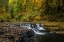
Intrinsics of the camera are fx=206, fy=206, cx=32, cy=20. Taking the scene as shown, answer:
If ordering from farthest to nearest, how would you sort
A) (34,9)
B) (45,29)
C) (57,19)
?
(34,9) < (57,19) < (45,29)

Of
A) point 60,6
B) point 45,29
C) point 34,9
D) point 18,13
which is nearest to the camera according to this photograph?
point 45,29

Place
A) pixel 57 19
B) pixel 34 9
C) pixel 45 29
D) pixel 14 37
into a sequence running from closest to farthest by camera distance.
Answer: pixel 14 37 < pixel 45 29 < pixel 57 19 < pixel 34 9

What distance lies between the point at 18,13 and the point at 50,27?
25.1m

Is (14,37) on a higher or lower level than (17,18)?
higher

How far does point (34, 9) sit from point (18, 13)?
20.8 ft

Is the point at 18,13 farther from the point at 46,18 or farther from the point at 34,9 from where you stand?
the point at 46,18

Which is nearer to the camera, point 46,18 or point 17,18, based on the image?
point 46,18

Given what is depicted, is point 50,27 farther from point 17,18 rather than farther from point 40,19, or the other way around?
point 17,18

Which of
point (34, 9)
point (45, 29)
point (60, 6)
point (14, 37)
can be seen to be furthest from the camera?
point (34, 9)

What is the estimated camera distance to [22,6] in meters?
54.3

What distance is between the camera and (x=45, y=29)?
2773 cm

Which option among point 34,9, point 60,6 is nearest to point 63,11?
point 60,6

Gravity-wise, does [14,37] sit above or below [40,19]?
above

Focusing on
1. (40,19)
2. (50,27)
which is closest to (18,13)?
(40,19)
